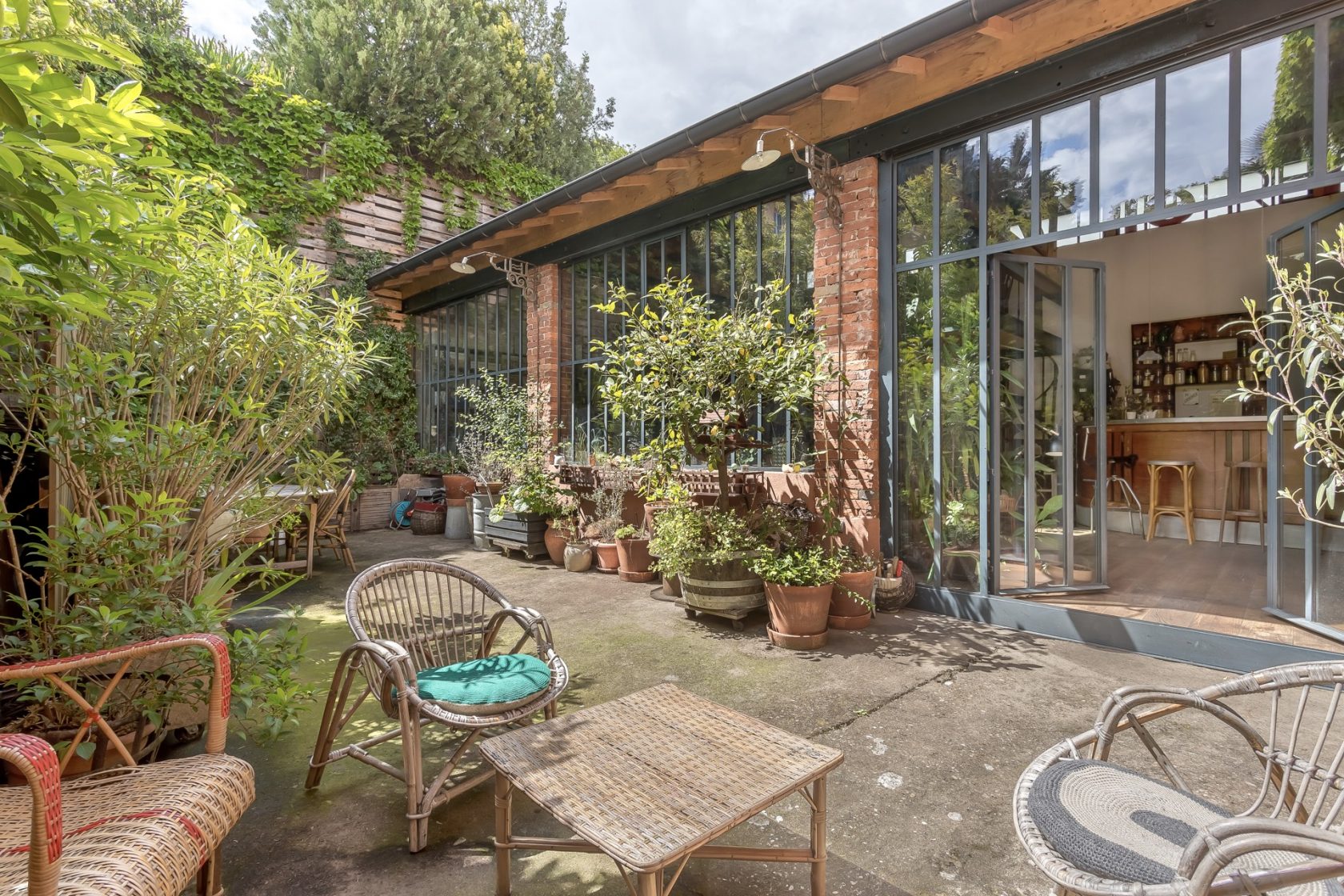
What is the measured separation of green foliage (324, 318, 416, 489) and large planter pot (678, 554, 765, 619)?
6.23 m

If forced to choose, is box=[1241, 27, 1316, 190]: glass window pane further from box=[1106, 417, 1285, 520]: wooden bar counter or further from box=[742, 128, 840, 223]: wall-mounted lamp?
box=[1106, 417, 1285, 520]: wooden bar counter

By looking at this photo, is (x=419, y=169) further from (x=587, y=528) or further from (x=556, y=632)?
(x=556, y=632)

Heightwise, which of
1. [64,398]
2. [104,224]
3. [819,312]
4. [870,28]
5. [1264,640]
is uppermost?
[870,28]

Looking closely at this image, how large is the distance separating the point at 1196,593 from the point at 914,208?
10.7 feet

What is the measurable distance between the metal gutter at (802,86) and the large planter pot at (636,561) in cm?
321

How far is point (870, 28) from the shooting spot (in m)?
6.14

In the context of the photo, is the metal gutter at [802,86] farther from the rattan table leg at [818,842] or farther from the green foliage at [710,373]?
the rattan table leg at [818,842]

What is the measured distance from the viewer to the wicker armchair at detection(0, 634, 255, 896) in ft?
3.73

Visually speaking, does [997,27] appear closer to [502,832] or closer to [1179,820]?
[1179,820]

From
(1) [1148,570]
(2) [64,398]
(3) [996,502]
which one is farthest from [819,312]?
(2) [64,398]

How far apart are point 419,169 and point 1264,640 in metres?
11.6

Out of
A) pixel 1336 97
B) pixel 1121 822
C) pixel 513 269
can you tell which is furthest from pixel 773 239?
pixel 1121 822

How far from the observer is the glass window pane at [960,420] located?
14.0ft

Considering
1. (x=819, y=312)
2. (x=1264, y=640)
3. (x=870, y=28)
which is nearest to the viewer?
(x=1264, y=640)
